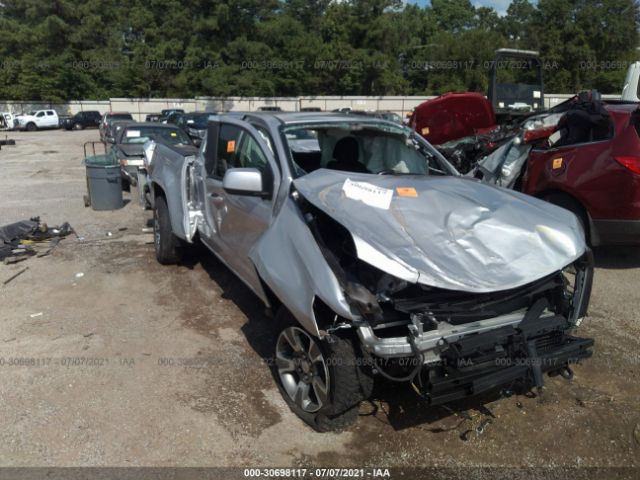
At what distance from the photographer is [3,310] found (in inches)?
208

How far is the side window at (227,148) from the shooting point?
15.7 ft

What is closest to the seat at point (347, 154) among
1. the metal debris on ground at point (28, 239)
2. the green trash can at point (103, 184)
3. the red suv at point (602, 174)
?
the red suv at point (602, 174)

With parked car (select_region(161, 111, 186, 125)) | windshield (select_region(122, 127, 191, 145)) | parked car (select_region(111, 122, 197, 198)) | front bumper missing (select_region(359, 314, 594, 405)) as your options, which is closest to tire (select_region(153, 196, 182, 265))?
front bumper missing (select_region(359, 314, 594, 405))

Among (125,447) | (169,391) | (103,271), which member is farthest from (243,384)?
(103,271)

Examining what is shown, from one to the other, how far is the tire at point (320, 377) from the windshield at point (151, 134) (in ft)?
33.1

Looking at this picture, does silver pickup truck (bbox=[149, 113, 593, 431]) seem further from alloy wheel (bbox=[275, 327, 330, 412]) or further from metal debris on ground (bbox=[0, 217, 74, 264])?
metal debris on ground (bbox=[0, 217, 74, 264])

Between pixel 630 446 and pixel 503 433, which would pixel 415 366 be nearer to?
pixel 503 433

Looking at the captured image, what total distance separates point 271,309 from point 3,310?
3.20 metres

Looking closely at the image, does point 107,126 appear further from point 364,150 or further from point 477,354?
point 477,354

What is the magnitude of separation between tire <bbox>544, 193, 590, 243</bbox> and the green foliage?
4922 centimetres

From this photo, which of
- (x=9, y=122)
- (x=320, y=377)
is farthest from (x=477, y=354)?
(x=9, y=122)

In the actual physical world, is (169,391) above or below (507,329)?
below

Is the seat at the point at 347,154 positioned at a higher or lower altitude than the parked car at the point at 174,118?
higher

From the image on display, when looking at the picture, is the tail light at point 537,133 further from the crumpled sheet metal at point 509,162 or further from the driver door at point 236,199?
the driver door at point 236,199
